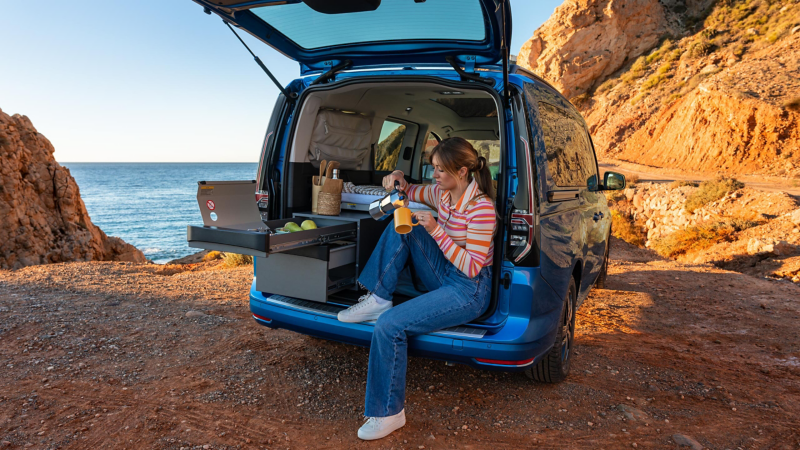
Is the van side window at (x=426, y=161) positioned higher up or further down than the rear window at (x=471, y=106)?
further down

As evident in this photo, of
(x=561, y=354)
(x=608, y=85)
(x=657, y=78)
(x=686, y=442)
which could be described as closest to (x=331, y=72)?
(x=561, y=354)

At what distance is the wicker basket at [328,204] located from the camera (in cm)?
371

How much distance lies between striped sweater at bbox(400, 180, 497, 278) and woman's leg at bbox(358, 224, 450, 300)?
0.58 feet

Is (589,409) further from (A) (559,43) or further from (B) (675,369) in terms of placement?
(A) (559,43)

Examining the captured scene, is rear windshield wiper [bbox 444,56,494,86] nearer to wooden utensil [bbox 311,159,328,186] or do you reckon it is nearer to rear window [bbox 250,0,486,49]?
rear window [bbox 250,0,486,49]

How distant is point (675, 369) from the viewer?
12.9 ft

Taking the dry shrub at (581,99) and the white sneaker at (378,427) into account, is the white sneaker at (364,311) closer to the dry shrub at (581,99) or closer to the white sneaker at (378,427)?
the white sneaker at (378,427)

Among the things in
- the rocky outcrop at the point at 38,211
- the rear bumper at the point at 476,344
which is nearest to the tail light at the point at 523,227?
the rear bumper at the point at 476,344

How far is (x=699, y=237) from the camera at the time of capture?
422 inches

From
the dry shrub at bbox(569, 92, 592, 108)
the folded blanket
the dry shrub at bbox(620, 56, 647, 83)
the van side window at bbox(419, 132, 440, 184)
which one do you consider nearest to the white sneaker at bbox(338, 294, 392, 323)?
the folded blanket

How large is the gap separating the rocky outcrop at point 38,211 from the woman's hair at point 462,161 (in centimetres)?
953

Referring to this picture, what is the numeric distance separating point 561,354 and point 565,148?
1.43 metres

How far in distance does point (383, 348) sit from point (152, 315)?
129 inches

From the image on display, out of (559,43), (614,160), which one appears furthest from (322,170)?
(559,43)
